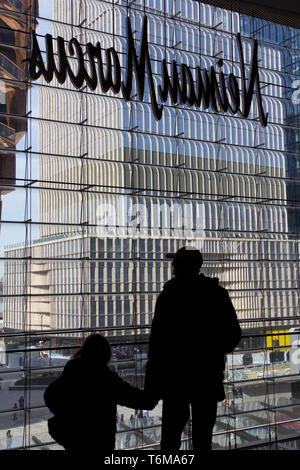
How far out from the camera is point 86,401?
1.79 meters

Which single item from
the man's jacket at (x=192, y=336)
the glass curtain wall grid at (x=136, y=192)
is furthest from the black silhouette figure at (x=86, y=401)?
the glass curtain wall grid at (x=136, y=192)

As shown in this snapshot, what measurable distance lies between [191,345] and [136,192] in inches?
229

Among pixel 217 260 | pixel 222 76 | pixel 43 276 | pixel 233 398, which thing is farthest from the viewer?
pixel 217 260

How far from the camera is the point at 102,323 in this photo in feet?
26.1

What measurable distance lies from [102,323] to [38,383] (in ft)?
5.43

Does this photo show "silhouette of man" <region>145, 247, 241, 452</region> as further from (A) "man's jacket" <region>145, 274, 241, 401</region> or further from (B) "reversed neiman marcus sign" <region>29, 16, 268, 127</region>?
(B) "reversed neiman marcus sign" <region>29, 16, 268, 127</region>

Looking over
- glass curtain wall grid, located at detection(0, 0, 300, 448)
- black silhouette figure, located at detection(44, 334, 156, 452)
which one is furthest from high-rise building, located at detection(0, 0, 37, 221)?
black silhouette figure, located at detection(44, 334, 156, 452)

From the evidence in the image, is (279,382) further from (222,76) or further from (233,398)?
(222,76)

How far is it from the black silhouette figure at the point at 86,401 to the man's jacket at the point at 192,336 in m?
0.26

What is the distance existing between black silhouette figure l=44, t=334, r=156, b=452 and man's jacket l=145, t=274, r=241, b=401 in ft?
0.84

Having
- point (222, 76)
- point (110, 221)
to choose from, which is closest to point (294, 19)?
point (222, 76)

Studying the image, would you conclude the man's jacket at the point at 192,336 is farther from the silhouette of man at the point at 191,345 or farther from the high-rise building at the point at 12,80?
the high-rise building at the point at 12,80

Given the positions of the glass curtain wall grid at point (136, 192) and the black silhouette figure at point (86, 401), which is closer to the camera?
the black silhouette figure at point (86, 401)

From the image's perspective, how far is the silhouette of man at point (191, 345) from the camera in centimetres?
209
